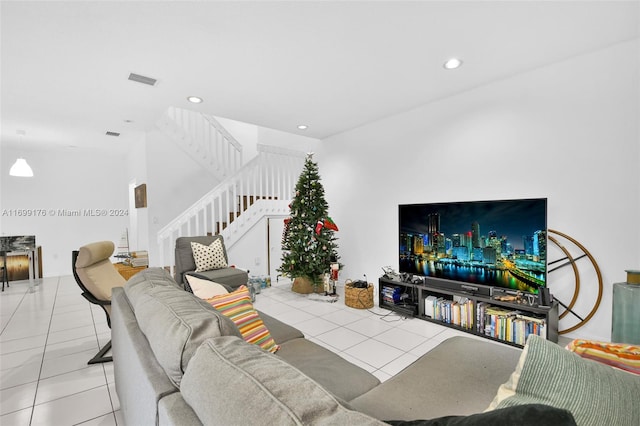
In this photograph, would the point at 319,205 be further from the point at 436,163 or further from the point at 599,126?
the point at 599,126

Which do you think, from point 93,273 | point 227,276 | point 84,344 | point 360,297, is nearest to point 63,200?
point 84,344

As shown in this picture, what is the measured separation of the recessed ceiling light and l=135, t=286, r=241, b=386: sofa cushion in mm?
2895

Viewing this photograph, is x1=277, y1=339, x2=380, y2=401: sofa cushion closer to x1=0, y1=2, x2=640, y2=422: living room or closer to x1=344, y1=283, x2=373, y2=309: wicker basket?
x1=344, y1=283, x2=373, y2=309: wicker basket

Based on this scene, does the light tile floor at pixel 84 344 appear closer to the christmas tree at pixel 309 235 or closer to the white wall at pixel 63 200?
the christmas tree at pixel 309 235

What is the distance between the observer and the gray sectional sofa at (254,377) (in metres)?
0.67

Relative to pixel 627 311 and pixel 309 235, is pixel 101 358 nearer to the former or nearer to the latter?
pixel 309 235

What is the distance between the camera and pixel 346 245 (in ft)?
16.2

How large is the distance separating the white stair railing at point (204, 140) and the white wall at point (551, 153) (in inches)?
136

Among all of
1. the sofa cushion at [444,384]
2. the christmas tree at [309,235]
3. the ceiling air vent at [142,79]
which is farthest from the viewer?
the christmas tree at [309,235]

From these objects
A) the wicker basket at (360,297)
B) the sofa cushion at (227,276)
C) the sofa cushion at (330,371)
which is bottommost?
the wicker basket at (360,297)

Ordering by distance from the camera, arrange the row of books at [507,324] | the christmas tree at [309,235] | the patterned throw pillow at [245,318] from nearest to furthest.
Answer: the patterned throw pillow at [245,318], the row of books at [507,324], the christmas tree at [309,235]

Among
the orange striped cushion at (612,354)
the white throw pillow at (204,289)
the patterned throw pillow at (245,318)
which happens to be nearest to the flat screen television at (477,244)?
the orange striped cushion at (612,354)

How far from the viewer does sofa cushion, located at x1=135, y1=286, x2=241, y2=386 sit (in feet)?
3.10

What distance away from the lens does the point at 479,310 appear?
9.73 feet
